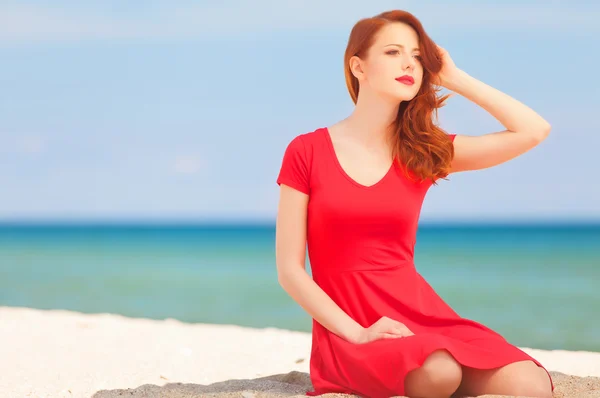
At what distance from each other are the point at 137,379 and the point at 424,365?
7.69 ft

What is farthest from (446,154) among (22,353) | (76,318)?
(76,318)

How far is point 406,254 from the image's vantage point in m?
4.00

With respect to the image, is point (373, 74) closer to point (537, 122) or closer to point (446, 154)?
point (446, 154)

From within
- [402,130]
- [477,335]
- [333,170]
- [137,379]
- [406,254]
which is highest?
[402,130]

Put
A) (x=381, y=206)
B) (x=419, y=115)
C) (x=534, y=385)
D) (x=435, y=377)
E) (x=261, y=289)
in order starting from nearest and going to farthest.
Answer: (x=435, y=377)
(x=534, y=385)
(x=381, y=206)
(x=419, y=115)
(x=261, y=289)

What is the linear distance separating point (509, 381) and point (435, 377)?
361mm

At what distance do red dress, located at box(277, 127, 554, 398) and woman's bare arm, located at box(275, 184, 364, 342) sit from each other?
0.16ft

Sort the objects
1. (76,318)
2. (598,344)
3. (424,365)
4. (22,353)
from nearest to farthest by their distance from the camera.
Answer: (424,365)
(22,353)
(76,318)
(598,344)

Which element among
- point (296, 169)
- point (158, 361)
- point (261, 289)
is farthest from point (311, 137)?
point (261, 289)

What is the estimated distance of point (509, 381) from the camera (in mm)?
3598

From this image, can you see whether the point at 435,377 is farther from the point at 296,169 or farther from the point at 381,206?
the point at 296,169

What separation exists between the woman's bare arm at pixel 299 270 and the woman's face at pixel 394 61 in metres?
0.67

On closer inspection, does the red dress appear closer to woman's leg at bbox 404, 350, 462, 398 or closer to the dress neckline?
the dress neckline

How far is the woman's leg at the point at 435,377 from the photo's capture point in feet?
11.5
